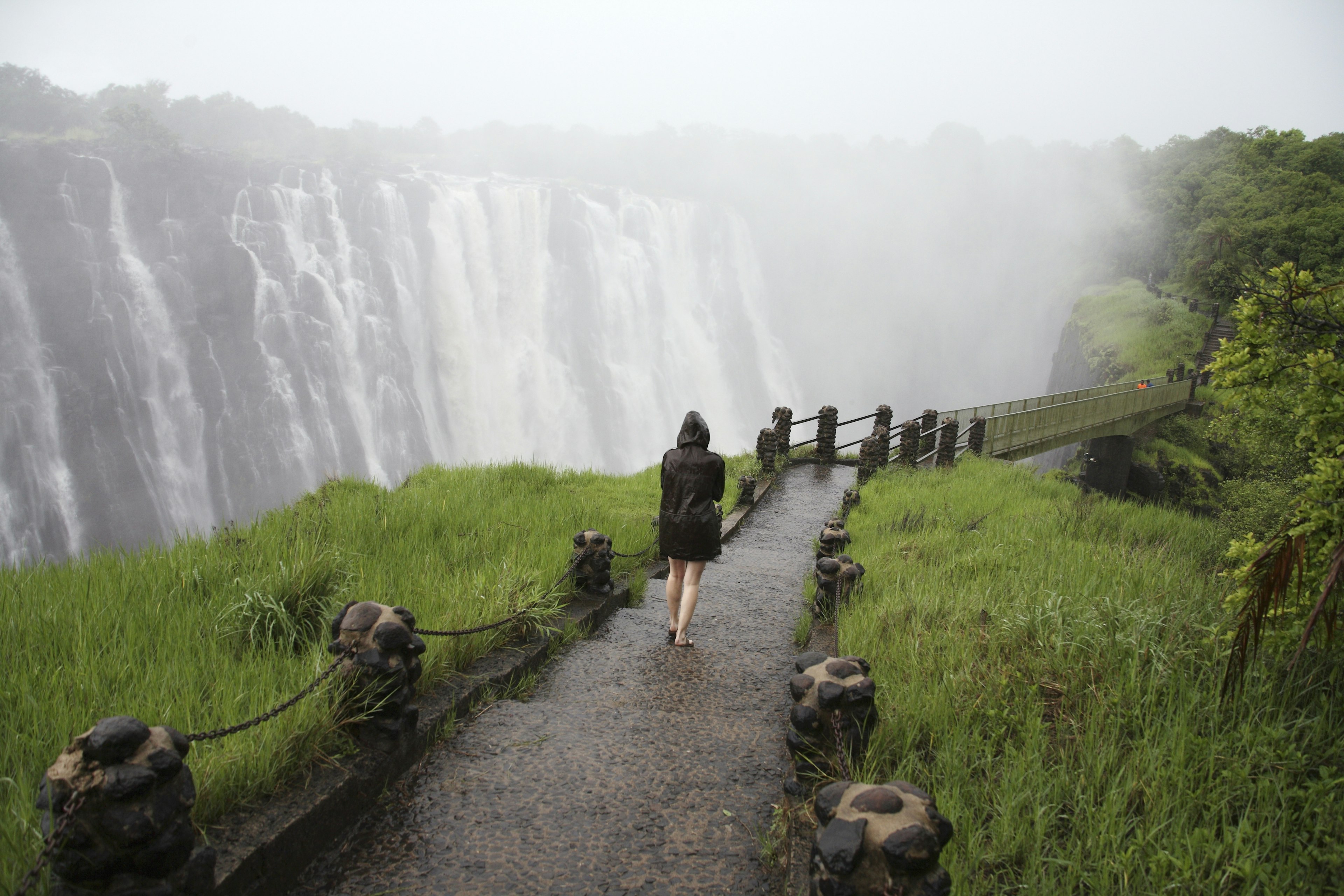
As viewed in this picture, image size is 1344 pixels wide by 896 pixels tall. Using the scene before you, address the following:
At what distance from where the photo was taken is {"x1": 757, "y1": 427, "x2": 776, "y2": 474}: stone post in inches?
480

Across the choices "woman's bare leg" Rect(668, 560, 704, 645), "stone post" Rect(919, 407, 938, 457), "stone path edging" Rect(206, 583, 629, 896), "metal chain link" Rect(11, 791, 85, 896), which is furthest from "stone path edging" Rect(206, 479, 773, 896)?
"stone post" Rect(919, 407, 938, 457)

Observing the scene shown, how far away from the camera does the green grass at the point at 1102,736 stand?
2176 millimetres

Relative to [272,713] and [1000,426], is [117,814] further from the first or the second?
[1000,426]

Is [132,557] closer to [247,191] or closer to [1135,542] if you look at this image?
[1135,542]

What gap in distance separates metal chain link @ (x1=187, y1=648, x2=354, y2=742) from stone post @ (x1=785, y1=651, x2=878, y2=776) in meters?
1.74

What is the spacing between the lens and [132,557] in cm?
398

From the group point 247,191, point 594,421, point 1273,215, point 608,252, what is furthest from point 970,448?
point 1273,215

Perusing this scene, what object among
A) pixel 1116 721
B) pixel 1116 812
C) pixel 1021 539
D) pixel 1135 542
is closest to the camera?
pixel 1116 812

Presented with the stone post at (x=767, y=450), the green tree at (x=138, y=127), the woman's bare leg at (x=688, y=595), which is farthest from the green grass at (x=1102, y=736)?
the green tree at (x=138, y=127)

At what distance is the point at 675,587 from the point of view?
4.60 m

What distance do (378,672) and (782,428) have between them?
441 inches

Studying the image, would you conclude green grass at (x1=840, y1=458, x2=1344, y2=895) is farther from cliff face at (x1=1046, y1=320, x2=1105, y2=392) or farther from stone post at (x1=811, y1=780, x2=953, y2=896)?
cliff face at (x1=1046, y1=320, x2=1105, y2=392)

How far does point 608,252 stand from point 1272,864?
37.2 metres

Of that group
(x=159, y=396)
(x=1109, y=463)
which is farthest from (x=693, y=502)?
(x=159, y=396)
